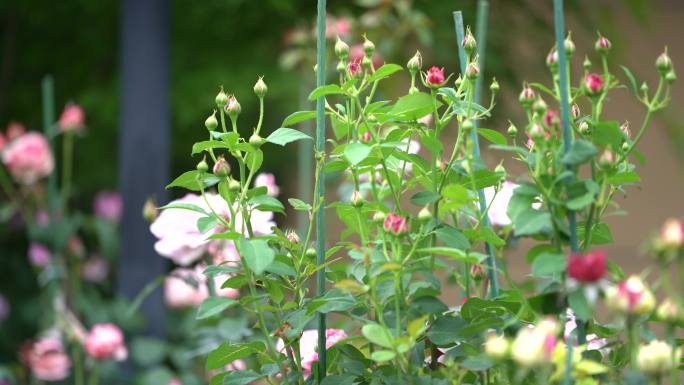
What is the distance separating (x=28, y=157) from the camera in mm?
1831

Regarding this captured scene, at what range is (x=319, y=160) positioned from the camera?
0.58 metres

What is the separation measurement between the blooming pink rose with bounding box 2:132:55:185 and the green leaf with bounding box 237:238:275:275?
139 centimetres

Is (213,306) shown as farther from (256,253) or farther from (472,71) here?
(472,71)

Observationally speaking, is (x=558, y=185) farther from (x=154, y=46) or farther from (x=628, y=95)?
(x=628, y=95)

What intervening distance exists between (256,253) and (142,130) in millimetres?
1507

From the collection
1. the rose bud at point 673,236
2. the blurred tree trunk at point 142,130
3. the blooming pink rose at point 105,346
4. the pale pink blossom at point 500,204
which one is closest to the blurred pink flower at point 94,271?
the blurred tree trunk at point 142,130

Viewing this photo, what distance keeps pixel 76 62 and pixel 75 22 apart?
14 cm

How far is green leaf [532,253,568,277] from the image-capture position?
0.46m

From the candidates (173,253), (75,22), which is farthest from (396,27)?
(173,253)

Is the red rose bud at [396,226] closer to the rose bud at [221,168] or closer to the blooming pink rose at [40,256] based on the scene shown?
the rose bud at [221,168]

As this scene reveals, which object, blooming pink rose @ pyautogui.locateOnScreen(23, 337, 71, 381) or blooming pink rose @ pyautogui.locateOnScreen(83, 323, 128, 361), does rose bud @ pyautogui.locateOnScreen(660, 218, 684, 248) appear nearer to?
blooming pink rose @ pyautogui.locateOnScreen(83, 323, 128, 361)

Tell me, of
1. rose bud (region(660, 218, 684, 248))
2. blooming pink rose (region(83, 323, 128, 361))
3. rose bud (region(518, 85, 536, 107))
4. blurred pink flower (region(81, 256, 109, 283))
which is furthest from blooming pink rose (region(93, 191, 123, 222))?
rose bud (region(660, 218, 684, 248))

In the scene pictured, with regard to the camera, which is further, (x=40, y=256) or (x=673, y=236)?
(x=40, y=256)

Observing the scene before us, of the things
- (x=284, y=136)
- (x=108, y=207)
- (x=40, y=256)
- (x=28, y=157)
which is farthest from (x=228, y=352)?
(x=108, y=207)
